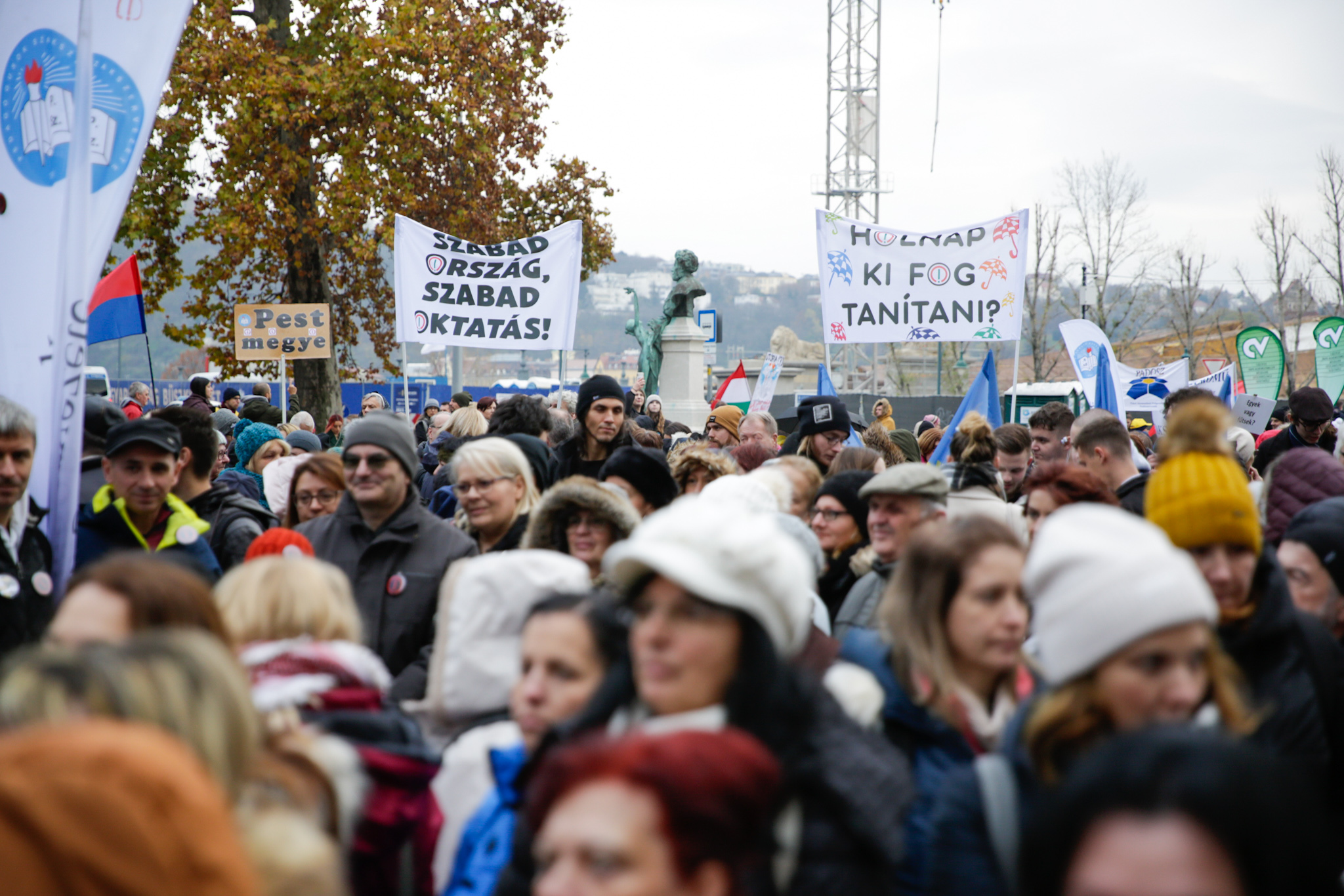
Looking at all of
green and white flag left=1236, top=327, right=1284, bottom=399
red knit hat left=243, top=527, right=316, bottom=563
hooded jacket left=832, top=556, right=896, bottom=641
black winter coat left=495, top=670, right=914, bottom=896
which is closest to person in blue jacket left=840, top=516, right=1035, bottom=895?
black winter coat left=495, top=670, right=914, bottom=896

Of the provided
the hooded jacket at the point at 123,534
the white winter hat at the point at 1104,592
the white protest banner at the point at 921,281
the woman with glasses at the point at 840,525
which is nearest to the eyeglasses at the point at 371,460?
the hooded jacket at the point at 123,534

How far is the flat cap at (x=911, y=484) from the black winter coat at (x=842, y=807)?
2.18 m

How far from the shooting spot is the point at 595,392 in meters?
6.60

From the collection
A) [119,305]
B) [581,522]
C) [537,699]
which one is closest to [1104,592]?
[537,699]

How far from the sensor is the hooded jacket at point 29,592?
363 centimetres

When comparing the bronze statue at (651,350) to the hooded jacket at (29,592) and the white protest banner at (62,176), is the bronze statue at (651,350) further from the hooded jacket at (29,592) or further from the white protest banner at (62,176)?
the hooded jacket at (29,592)

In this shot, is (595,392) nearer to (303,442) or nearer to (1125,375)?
(303,442)

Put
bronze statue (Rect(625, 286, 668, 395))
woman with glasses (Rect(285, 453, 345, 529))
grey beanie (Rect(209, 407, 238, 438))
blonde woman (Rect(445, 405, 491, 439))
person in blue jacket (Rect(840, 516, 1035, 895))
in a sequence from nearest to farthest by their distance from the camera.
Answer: person in blue jacket (Rect(840, 516, 1035, 895)) < woman with glasses (Rect(285, 453, 345, 529)) < blonde woman (Rect(445, 405, 491, 439)) < grey beanie (Rect(209, 407, 238, 438)) < bronze statue (Rect(625, 286, 668, 395))

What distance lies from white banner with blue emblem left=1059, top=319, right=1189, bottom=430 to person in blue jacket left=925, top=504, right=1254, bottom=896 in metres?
9.38

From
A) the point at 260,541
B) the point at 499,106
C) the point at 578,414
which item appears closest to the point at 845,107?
the point at 499,106

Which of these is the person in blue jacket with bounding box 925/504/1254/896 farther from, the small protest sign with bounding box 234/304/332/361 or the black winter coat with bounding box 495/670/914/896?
the small protest sign with bounding box 234/304/332/361

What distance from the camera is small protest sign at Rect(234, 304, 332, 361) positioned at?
44.2 ft

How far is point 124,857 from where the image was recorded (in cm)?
122

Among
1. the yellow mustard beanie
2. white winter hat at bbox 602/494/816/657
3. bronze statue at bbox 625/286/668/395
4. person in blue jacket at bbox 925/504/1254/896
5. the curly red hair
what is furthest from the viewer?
bronze statue at bbox 625/286/668/395
